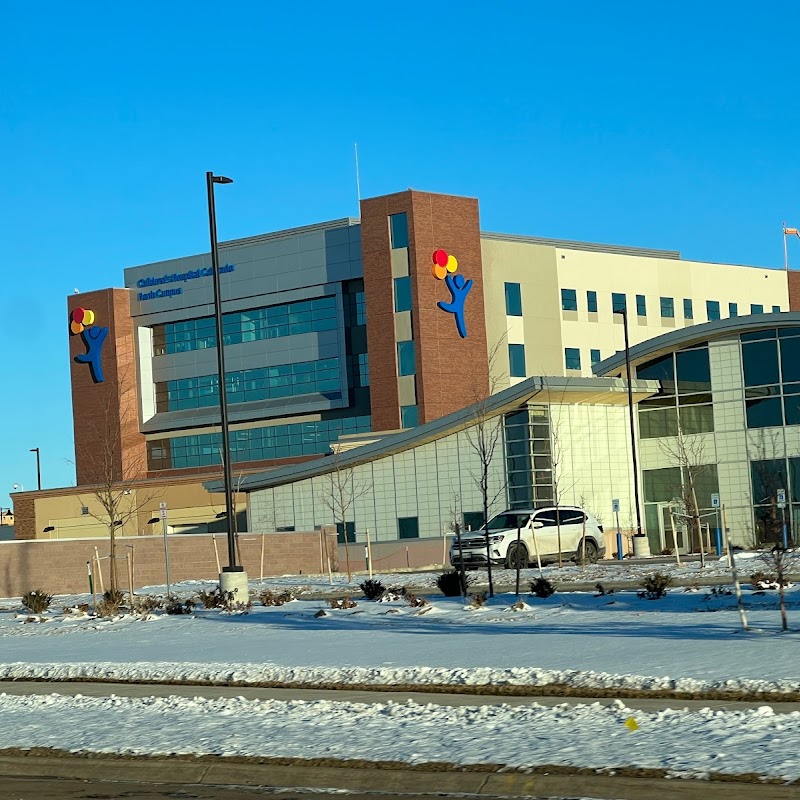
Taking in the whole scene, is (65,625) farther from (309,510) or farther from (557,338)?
(557,338)

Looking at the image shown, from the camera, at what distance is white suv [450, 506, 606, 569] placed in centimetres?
4156

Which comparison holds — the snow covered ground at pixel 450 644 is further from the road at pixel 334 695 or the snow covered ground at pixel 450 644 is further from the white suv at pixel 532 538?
the white suv at pixel 532 538

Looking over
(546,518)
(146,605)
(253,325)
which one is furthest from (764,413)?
(253,325)

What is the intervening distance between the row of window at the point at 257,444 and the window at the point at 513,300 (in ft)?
33.3

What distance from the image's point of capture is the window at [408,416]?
2963 inches

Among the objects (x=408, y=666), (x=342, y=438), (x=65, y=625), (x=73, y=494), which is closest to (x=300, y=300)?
(x=342, y=438)

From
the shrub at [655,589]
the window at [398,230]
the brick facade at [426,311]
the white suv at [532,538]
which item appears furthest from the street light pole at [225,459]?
the window at [398,230]

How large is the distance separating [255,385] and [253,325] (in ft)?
11.8

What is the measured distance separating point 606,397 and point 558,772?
48531mm

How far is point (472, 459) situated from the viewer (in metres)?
58.7

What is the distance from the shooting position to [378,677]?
15523mm

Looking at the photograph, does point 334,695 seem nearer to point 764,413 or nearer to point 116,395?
point 764,413

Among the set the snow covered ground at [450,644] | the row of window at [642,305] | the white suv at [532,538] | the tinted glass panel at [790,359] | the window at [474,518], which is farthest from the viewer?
the row of window at [642,305]

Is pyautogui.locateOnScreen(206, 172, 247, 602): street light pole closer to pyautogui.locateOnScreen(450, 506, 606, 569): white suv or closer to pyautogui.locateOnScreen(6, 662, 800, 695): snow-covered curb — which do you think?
pyautogui.locateOnScreen(6, 662, 800, 695): snow-covered curb
